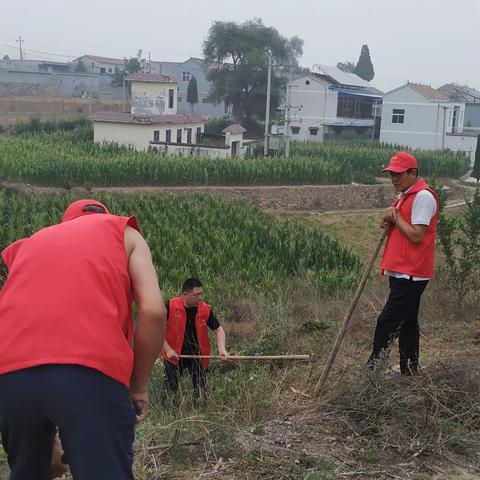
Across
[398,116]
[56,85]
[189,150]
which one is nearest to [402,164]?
[189,150]

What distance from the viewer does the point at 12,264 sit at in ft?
8.22

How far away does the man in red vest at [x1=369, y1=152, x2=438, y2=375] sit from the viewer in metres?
5.01

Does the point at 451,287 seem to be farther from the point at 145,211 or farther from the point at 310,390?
the point at 145,211

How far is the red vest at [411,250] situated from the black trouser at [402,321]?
0.27ft

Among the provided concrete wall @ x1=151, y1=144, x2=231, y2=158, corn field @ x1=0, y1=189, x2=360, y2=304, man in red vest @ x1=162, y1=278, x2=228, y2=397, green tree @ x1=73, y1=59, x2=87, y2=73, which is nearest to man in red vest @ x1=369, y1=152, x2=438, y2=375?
man in red vest @ x1=162, y1=278, x2=228, y2=397

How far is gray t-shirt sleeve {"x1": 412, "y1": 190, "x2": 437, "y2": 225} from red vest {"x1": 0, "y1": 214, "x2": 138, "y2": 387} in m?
2.93

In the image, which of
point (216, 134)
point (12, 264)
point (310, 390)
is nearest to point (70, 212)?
point (12, 264)

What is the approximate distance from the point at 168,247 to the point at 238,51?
163 feet

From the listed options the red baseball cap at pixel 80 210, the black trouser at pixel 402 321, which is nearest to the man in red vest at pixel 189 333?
the black trouser at pixel 402 321

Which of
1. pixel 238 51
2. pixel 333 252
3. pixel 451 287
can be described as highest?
pixel 238 51

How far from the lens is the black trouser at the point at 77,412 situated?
221cm

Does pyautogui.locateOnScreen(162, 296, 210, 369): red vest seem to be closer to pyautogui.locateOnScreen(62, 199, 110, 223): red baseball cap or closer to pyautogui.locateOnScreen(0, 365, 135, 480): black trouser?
pyautogui.locateOnScreen(62, 199, 110, 223): red baseball cap

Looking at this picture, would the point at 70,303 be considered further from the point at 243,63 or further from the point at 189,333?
the point at 243,63

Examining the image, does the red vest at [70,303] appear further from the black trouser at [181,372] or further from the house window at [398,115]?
the house window at [398,115]
